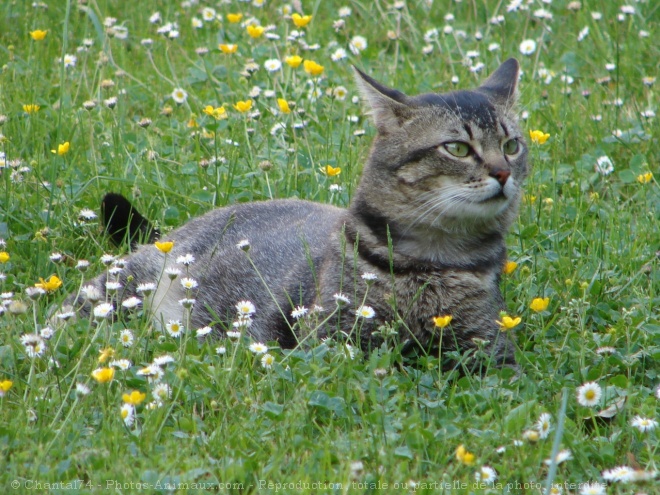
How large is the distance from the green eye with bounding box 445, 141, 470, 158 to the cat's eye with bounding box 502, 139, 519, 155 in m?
0.22

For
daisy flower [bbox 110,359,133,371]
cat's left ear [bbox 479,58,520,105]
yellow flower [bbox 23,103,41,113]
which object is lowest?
daisy flower [bbox 110,359,133,371]

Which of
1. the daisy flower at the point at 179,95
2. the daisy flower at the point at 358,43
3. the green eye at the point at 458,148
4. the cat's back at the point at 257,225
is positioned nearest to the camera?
the green eye at the point at 458,148

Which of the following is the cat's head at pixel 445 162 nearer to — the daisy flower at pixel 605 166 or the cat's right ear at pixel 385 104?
the cat's right ear at pixel 385 104

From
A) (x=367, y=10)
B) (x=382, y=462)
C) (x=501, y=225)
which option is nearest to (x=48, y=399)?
(x=382, y=462)

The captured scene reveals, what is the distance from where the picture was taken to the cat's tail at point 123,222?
491 cm

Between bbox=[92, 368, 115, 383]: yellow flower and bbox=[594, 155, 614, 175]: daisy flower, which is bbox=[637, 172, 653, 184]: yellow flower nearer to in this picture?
bbox=[594, 155, 614, 175]: daisy flower

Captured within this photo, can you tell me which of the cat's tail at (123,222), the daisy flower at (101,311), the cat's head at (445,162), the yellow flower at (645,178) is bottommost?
the cat's tail at (123,222)

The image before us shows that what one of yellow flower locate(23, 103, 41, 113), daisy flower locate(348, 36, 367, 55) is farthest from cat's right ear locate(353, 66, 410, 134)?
daisy flower locate(348, 36, 367, 55)

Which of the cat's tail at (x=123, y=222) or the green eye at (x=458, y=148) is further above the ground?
the green eye at (x=458, y=148)

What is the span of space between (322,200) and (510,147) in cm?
154

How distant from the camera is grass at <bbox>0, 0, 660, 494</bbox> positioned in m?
3.09

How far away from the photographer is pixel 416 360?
12.9ft

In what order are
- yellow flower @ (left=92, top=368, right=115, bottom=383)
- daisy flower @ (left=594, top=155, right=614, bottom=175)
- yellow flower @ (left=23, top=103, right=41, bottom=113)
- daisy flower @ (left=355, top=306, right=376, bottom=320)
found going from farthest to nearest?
yellow flower @ (left=23, top=103, right=41, bottom=113)
daisy flower @ (left=594, top=155, right=614, bottom=175)
daisy flower @ (left=355, top=306, right=376, bottom=320)
yellow flower @ (left=92, top=368, right=115, bottom=383)

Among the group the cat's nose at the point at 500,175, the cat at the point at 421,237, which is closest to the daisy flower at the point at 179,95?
the cat at the point at 421,237
